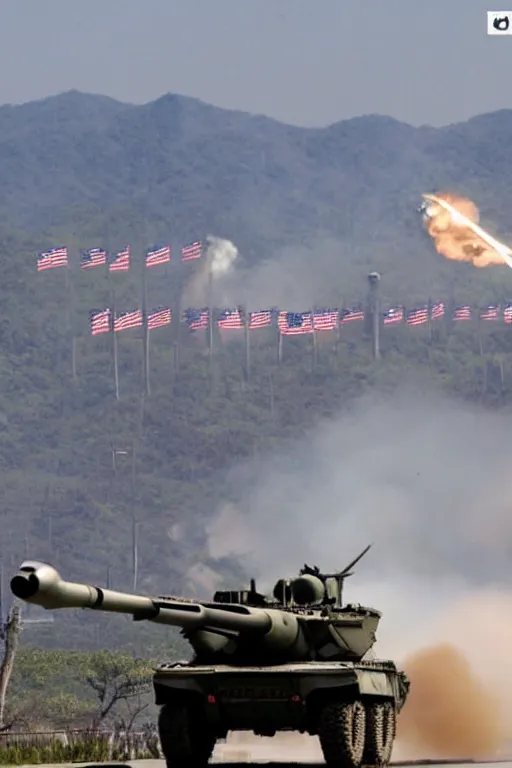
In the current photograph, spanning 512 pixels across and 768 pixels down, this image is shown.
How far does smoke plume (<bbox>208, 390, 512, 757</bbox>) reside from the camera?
210 ft

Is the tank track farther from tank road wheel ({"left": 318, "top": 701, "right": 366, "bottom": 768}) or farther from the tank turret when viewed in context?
the tank turret

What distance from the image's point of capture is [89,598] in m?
37.9

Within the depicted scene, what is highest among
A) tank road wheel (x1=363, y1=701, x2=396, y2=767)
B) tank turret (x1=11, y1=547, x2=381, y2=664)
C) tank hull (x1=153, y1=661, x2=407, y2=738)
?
tank turret (x1=11, y1=547, x2=381, y2=664)

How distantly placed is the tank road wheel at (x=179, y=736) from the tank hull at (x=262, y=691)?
0.22 meters

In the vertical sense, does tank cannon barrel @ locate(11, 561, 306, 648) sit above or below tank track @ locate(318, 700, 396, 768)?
above

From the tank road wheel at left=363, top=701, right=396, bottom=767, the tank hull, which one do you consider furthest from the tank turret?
the tank road wheel at left=363, top=701, right=396, bottom=767

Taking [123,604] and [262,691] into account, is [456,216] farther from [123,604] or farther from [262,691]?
[123,604]

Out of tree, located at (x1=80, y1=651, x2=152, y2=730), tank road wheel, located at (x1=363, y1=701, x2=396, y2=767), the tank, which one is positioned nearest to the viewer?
the tank

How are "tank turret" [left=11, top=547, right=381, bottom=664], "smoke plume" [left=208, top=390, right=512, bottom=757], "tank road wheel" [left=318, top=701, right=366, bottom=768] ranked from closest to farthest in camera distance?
"tank turret" [left=11, top=547, right=381, bottom=664]
"tank road wheel" [left=318, top=701, right=366, bottom=768]
"smoke plume" [left=208, top=390, right=512, bottom=757]

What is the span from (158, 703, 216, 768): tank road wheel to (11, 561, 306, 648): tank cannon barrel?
7.00ft

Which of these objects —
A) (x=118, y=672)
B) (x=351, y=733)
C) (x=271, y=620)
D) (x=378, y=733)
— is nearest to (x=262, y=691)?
(x=271, y=620)

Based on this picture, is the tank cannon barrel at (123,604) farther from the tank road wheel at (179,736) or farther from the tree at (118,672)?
the tree at (118,672)

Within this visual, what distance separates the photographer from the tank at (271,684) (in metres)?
45.2

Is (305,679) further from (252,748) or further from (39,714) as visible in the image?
(39,714)
